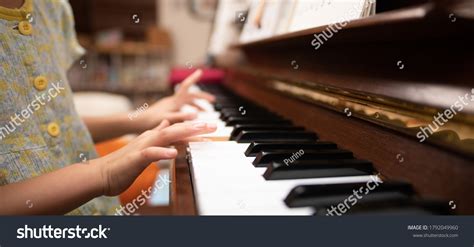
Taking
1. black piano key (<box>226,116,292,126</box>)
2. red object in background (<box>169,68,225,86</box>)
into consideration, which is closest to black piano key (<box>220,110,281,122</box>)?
black piano key (<box>226,116,292,126</box>)

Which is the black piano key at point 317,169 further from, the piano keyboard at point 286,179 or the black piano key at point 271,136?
the black piano key at point 271,136

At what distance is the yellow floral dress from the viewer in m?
0.84

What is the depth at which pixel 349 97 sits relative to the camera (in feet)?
2.59

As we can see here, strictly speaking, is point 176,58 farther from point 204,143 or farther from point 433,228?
point 433,228

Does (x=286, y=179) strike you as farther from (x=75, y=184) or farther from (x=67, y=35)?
(x=67, y=35)

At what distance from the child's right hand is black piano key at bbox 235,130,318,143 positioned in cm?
11

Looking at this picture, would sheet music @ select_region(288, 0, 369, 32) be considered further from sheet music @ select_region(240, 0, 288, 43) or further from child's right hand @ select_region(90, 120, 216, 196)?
child's right hand @ select_region(90, 120, 216, 196)

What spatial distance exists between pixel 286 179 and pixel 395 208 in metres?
0.19

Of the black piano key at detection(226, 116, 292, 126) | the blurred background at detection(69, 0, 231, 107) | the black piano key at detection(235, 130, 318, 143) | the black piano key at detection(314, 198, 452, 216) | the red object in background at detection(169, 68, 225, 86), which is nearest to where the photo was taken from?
the black piano key at detection(314, 198, 452, 216)

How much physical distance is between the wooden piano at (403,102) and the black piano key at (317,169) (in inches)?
1.2

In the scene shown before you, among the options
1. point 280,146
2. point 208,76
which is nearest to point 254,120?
point 280,146

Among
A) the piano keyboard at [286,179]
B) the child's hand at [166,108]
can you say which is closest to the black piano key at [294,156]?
the piano keyboard at [286,179]

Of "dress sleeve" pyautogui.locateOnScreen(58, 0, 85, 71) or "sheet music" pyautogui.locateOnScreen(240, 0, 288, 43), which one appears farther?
"sheet music" pyautogui.locateOnScreen(240, 0, 288, 43)

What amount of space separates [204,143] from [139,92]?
397 cm
